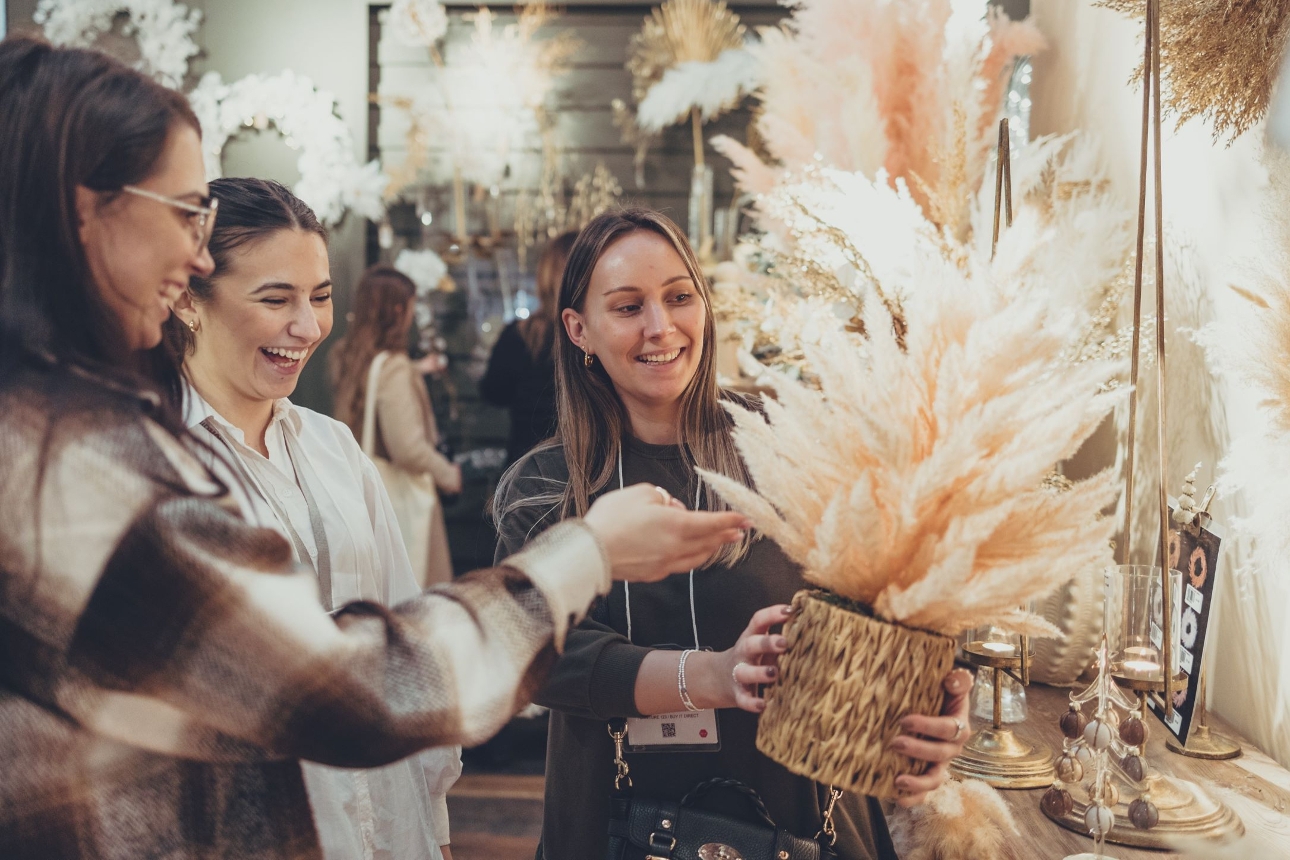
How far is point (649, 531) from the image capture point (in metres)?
0.94

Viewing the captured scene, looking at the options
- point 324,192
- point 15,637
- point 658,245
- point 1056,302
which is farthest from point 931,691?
point 324,192

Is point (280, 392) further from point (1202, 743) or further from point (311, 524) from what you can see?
point (1202, 743)

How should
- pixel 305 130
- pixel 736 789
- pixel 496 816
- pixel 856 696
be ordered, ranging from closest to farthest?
pixel 856 696, pixel 736 789, pixel 496 816, pixel 305 130

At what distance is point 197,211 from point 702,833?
90 centimetres

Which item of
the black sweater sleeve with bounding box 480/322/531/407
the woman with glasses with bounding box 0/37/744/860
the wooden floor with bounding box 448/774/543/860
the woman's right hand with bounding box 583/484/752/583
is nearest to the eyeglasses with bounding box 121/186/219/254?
the woman with glasses with bounding box 0/37/744/860

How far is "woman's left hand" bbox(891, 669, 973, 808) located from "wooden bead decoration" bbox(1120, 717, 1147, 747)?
38cm

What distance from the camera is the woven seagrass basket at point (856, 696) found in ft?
2.84

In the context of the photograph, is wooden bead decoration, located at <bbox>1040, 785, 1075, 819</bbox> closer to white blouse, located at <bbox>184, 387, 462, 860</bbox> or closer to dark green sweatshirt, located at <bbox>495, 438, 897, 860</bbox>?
dark green sweatshirt, located at <bbox>495, 438, 897, 860</bbox>

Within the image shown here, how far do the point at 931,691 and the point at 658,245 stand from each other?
845 millimetres

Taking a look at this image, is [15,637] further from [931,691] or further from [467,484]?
[467,484]

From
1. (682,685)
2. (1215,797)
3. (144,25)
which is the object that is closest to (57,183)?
(682,685)

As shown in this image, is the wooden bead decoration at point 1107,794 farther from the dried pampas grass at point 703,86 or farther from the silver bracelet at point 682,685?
the dried pampas grass at point 703,86

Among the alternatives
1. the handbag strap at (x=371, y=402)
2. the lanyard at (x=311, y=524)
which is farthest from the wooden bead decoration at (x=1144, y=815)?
the handbag strap at (x=371, y=402)

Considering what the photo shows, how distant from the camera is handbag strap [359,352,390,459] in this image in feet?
12.4
